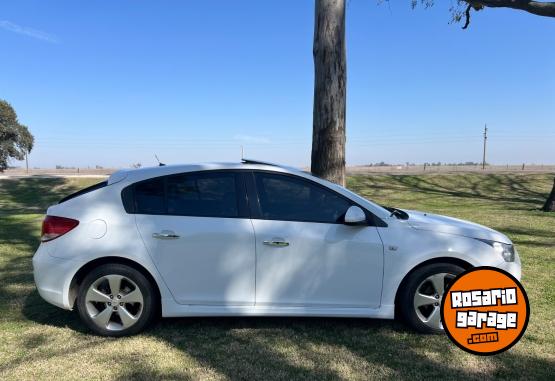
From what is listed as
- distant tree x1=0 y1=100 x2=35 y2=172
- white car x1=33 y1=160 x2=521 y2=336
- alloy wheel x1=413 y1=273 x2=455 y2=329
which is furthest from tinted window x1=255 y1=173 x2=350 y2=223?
distant tree x1=0 y1=100 x2=35 y2=172

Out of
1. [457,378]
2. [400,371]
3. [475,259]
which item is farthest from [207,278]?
[475,259]

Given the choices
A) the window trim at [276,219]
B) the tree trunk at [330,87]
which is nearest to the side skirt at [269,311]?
the window trim at [276,219]

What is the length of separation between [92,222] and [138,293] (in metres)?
0.75

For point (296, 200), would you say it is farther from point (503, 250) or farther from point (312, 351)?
point (503, 250)

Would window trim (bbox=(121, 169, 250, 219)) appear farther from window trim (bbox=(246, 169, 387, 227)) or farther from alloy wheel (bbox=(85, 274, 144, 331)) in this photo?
alloy wheel (bbox=(85, 274, 144, 331))

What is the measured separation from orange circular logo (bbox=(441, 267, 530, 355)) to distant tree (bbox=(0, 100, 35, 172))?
45403mm

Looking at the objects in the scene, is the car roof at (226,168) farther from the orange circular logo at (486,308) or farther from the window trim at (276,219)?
the orange circular logo at (486,308)

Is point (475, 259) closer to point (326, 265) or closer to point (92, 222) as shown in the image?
point (326, 265)

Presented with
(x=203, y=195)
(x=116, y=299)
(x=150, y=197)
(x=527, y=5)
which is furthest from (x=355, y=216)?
(x=527, y=5)

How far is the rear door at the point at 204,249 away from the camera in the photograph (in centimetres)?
396

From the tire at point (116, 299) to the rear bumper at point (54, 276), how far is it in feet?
0.44

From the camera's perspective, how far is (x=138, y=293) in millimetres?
3988

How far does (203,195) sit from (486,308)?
2489 millimetres

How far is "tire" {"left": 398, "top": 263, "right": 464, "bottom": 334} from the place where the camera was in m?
4.00
